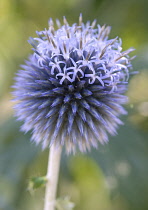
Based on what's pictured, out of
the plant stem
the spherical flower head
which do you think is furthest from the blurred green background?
the spherical flower head

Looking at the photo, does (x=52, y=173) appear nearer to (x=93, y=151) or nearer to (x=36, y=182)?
(x=36, y=182)

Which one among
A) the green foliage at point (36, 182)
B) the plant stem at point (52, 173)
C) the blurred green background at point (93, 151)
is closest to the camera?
the green foliage at point (36, 182)

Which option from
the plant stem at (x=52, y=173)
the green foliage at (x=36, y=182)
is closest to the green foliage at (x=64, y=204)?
the plant stem at (x=52, y=173)

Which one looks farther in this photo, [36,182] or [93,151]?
[93,151]

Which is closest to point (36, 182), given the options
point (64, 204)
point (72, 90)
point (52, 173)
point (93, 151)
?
point (52, 173)

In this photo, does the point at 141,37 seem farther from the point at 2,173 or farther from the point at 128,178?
the point at 2,173

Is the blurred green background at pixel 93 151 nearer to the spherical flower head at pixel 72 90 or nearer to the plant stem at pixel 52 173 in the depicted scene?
the plant stem at pixel 52 173
